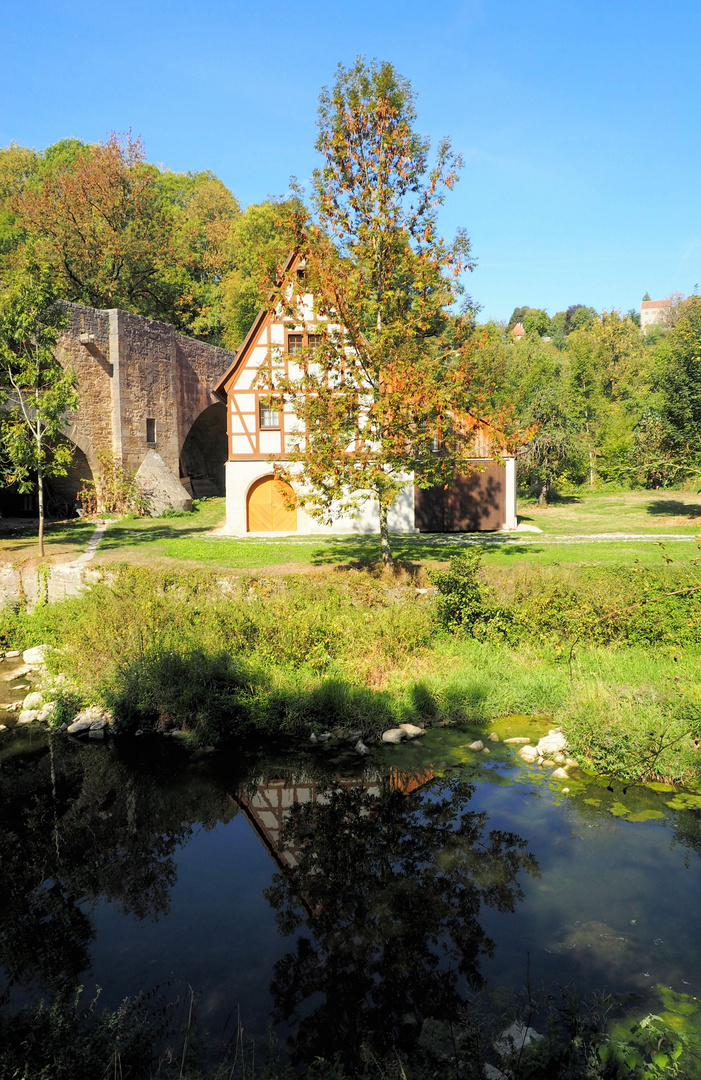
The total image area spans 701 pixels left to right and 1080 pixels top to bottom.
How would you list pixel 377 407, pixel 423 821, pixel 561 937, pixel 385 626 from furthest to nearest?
pixel 377 407 < pixel 385 626 < pixel 423 821 < pixel 561 937

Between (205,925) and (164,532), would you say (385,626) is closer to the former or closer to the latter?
(205,925)

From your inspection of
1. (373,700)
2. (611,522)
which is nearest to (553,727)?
(373,700)

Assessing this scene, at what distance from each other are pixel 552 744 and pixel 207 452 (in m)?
27.9

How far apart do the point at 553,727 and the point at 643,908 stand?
3.71 m

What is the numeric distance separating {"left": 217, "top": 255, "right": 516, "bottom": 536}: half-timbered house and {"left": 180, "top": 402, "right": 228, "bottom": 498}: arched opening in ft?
34.2

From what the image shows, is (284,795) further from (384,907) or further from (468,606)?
(468,606)

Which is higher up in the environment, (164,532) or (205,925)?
(164,532)

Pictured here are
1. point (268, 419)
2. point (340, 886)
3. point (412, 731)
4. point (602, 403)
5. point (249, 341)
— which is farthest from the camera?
point (602, 403)

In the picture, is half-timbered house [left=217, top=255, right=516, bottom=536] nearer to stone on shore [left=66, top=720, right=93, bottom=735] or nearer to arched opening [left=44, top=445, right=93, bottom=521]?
arched opening [left=44, top=445, right=93, bottom=521]

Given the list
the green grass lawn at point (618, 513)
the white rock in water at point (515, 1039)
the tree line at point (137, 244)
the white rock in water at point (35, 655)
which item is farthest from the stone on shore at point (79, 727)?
the tree line at point (137, 244)

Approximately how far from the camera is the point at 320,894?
6.32m

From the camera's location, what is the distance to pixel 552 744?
29.3ft

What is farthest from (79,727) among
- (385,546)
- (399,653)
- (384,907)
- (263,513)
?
(263,513)

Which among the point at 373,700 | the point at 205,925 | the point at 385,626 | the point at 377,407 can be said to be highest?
the point at 377,407
